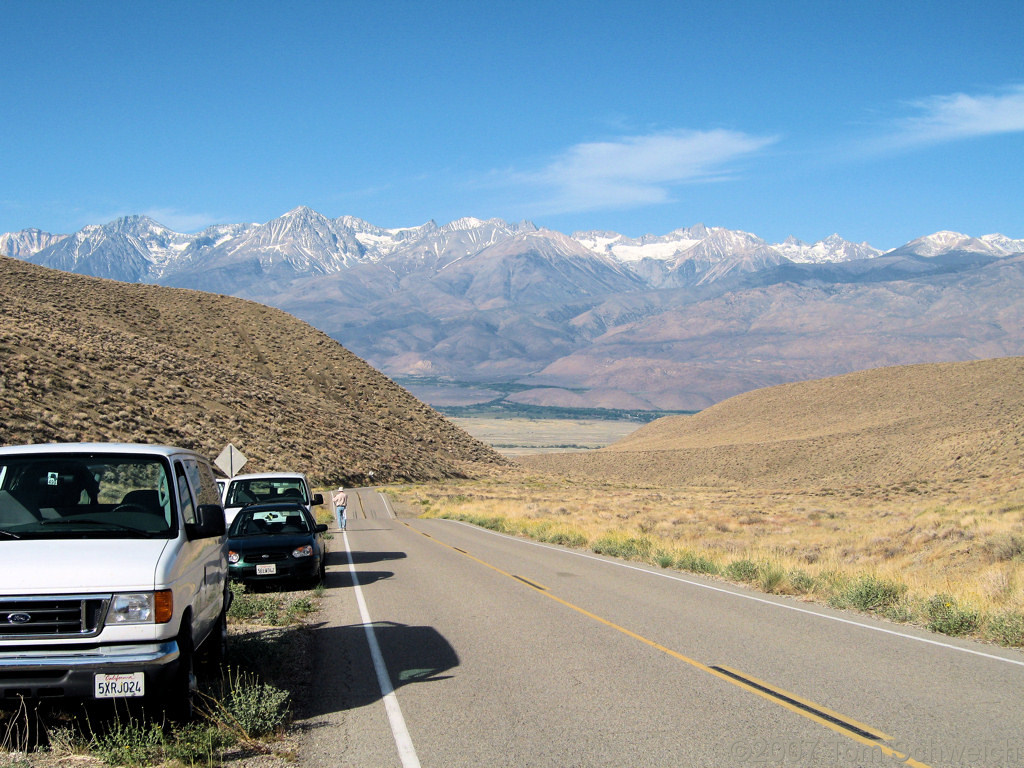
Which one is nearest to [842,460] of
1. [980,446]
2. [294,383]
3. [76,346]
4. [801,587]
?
[980,446]

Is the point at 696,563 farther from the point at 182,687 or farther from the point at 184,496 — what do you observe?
the point at 182,687

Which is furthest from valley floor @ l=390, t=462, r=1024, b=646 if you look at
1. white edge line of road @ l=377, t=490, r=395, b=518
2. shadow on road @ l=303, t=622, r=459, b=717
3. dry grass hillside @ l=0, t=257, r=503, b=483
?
dry grass hillside @ l=0, t=257, r=503, b=483

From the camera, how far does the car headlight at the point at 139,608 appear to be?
5.88 meters

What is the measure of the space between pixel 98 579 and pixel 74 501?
64.8 inches

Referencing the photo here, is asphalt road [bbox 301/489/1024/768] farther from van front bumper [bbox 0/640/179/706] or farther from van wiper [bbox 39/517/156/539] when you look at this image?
van wiper [bbox 39/517/156/539]

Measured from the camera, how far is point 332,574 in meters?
16.6

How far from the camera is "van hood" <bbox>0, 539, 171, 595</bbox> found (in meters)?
5.76

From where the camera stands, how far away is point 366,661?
8867 mm

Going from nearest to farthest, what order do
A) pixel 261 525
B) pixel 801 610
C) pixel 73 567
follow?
pixel 73 567, pixel 801 610, pixel 261 525

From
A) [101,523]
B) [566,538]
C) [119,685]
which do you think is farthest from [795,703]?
[566,538]

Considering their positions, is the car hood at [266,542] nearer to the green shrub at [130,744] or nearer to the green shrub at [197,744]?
the green shrub at [197,744]

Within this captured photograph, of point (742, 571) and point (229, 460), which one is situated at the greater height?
point (229, 460)

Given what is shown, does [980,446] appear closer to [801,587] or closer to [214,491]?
[801,587]

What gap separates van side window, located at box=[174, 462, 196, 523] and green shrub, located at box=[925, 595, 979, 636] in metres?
8.58
